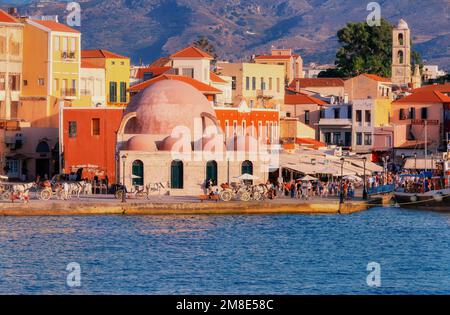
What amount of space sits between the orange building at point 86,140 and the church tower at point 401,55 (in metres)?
58.6

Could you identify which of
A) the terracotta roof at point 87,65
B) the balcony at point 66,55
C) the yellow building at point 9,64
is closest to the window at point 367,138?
the terracotta roof at point 87,65

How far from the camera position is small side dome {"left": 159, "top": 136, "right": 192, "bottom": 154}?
208ft

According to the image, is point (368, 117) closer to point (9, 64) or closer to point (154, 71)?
point (154, 71)

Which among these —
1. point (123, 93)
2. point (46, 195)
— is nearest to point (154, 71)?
point (123, 93)

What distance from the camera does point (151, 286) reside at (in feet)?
127

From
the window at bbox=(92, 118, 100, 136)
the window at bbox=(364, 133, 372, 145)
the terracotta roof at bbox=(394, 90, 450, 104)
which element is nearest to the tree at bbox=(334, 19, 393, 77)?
the terracotta roof at bbox=(394, 90, 450, 104)

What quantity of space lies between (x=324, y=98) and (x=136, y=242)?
5947cm

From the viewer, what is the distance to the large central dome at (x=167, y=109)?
65875 millimetres

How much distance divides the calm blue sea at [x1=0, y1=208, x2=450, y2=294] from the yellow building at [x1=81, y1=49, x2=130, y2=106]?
96.7ft

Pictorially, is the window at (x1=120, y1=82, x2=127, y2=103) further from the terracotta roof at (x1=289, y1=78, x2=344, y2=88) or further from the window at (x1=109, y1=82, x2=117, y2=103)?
the terracotta roof at (x1=289, y1=78, x2=344, y2=88)

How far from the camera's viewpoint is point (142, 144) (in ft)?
209

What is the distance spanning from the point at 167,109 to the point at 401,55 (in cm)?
6604

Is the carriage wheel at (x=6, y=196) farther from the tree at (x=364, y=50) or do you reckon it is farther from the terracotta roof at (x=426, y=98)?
the tree at (x=364, y=50)
